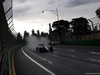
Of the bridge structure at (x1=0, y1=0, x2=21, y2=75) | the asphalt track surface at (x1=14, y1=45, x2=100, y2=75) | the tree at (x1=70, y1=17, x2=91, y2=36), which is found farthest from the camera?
the tree at (x1=70, y1=17, x2=91, y2=36)

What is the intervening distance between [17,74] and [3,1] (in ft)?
12.1

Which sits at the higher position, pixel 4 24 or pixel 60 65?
pixel 4 24

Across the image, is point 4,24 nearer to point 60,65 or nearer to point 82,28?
point 60,65

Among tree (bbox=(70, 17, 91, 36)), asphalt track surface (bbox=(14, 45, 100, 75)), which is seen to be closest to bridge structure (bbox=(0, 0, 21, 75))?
asphalt track surface (bbox=(14, 45, 100, 75))

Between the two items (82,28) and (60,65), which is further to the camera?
(82,28)

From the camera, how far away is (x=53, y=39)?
84.4 m

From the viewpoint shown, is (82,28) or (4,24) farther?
(82,28)

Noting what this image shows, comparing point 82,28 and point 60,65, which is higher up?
point 82,28

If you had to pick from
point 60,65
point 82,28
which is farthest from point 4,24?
point 82,28

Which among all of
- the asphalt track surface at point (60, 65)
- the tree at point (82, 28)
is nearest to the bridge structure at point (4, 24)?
the asphalt track surface at point (60, 65)

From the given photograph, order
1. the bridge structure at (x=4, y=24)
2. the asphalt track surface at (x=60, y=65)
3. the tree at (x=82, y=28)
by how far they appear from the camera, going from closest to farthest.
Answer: the bridge structure at (x=4, y=24)
the asphalt track surface at (x=60, y=65)
the tree at (x=82, y=28)

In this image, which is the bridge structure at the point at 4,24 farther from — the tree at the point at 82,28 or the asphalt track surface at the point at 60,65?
the tree at the point at 82,28

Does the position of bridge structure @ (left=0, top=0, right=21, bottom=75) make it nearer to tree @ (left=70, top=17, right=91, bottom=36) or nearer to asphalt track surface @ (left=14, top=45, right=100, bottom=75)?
asphalt track surface @ (left=14, top=45, right=100, bottom=75)

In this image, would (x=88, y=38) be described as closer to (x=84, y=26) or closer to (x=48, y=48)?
(x=84, y=26)
